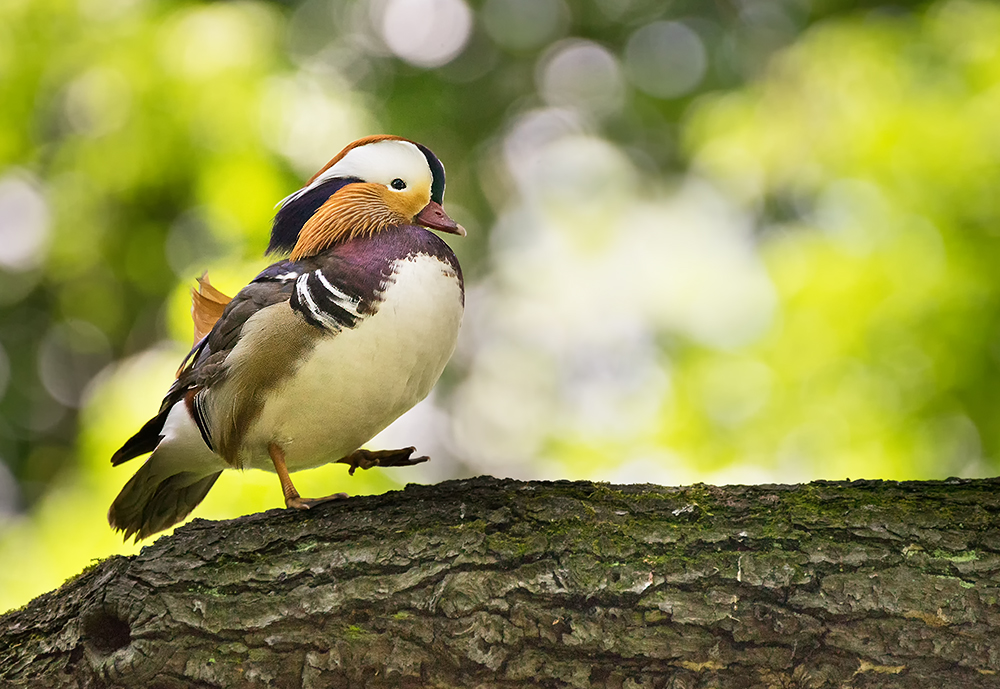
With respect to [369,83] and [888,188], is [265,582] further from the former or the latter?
[369,83]

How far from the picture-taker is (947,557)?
1.64 m

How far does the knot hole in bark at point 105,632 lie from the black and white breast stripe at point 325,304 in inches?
25.7

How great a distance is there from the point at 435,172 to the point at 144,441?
2.99ft

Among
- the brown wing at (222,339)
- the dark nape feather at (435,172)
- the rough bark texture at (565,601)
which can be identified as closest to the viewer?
the rough bark texture at (565,601)

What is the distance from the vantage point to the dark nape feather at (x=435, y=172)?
210 centimetres

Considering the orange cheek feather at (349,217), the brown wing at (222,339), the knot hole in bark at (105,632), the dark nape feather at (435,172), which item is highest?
the dark nape feather at (435,172)

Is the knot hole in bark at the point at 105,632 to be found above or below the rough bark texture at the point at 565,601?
below

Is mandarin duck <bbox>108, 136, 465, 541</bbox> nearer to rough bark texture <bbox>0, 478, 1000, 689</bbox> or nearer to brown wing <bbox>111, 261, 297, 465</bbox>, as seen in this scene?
brown wing <bbox>111, 261, 297, 465</bbox>

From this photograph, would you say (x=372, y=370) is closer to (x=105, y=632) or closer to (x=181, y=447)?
(x=181, y=447)

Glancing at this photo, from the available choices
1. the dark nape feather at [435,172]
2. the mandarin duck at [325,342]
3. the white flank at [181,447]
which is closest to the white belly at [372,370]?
the mandarin duck at [325,342]

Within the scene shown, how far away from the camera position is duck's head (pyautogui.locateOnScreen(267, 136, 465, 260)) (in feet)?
6.65

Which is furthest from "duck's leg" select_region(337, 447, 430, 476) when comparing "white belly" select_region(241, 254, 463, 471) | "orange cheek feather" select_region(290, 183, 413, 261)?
"orange cheek feather" select_region(290, 183, 413, 261)

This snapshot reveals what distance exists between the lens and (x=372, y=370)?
1856mm

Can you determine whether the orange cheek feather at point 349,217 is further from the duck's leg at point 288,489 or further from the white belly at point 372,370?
the duck's leg at point 288,489
